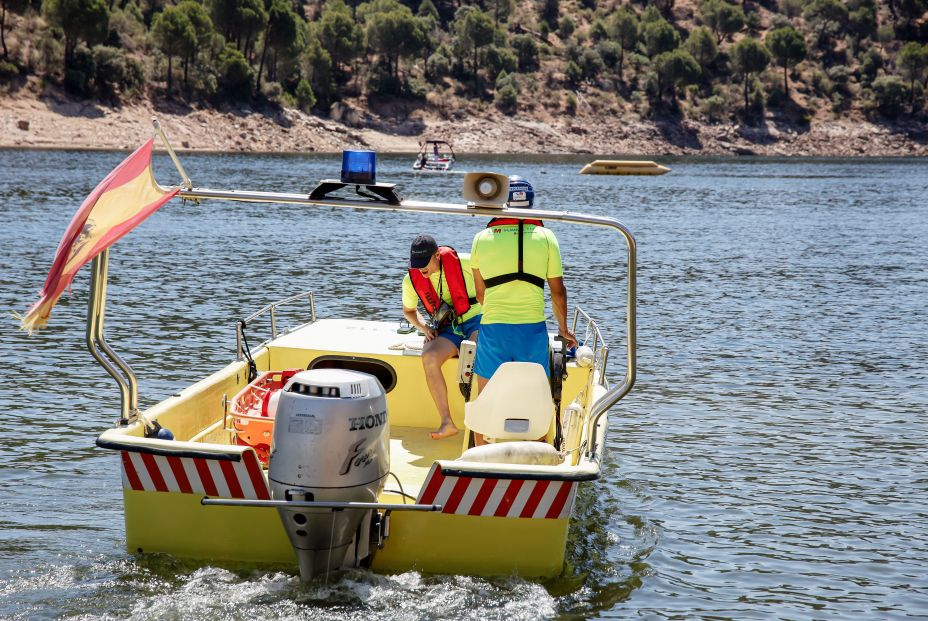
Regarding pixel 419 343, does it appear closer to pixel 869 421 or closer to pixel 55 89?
→ pixel 869 421

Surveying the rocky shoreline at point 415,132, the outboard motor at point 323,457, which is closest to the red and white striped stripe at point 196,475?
the outboard motor at point 323,457

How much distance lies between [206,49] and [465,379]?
309 ft

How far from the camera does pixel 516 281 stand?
7.74 metres

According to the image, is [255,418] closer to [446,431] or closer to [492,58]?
[446,431]

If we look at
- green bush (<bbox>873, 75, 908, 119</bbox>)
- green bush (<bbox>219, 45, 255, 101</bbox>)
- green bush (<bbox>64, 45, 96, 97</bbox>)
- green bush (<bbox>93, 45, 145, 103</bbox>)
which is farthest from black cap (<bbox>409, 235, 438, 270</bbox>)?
green bush (<bbox>873, 75, 908, 119</bbox>)

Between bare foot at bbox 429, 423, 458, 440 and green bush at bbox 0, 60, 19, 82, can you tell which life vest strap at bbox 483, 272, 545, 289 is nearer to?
bare foot at bbox 429, 423, 458, 440

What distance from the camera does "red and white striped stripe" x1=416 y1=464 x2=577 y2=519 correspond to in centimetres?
630

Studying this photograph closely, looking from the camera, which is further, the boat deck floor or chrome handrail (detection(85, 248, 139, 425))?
the boat deck floor

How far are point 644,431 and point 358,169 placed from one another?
5.84m

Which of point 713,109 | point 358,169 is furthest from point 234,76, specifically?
point 358,169

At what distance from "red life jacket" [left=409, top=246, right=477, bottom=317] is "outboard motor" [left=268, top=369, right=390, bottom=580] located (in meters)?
2.80

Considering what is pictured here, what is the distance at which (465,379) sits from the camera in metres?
8.59

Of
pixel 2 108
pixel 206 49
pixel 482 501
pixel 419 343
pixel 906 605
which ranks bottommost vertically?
pixel 906 605

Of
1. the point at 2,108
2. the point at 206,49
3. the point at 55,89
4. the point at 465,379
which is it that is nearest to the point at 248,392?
the point at 465,379
